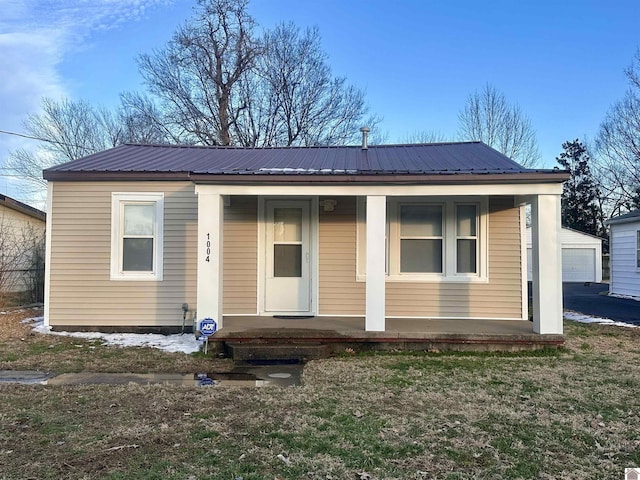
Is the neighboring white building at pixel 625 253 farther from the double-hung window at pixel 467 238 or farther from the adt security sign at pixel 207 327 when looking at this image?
the adt security sign at pixel 207 327

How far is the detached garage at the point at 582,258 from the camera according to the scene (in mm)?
27141

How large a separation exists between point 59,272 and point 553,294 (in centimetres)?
844

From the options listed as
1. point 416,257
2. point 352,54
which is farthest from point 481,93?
point 416,257

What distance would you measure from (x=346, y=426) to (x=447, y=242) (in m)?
5.25

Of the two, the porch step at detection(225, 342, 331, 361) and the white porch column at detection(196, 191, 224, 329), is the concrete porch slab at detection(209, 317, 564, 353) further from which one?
the white porch column at detection(196, 191, 224, 329)

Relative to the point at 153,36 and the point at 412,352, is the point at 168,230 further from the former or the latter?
the point at 153,36

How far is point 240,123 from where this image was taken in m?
26.8

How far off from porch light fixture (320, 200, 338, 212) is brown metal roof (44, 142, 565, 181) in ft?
2.20

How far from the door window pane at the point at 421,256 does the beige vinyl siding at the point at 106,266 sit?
153 inches

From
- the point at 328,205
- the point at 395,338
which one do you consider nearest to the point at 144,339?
the point at 328,205

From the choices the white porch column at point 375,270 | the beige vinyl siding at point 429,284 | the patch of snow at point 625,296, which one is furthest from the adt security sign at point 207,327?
the patch of snow at point 625,296

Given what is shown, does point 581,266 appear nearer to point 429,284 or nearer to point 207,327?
point 429,284

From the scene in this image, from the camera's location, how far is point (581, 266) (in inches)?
1073

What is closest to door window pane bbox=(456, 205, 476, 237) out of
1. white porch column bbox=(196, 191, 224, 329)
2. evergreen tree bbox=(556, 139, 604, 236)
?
white porch column bbox=(196, 191, 224, 329)
